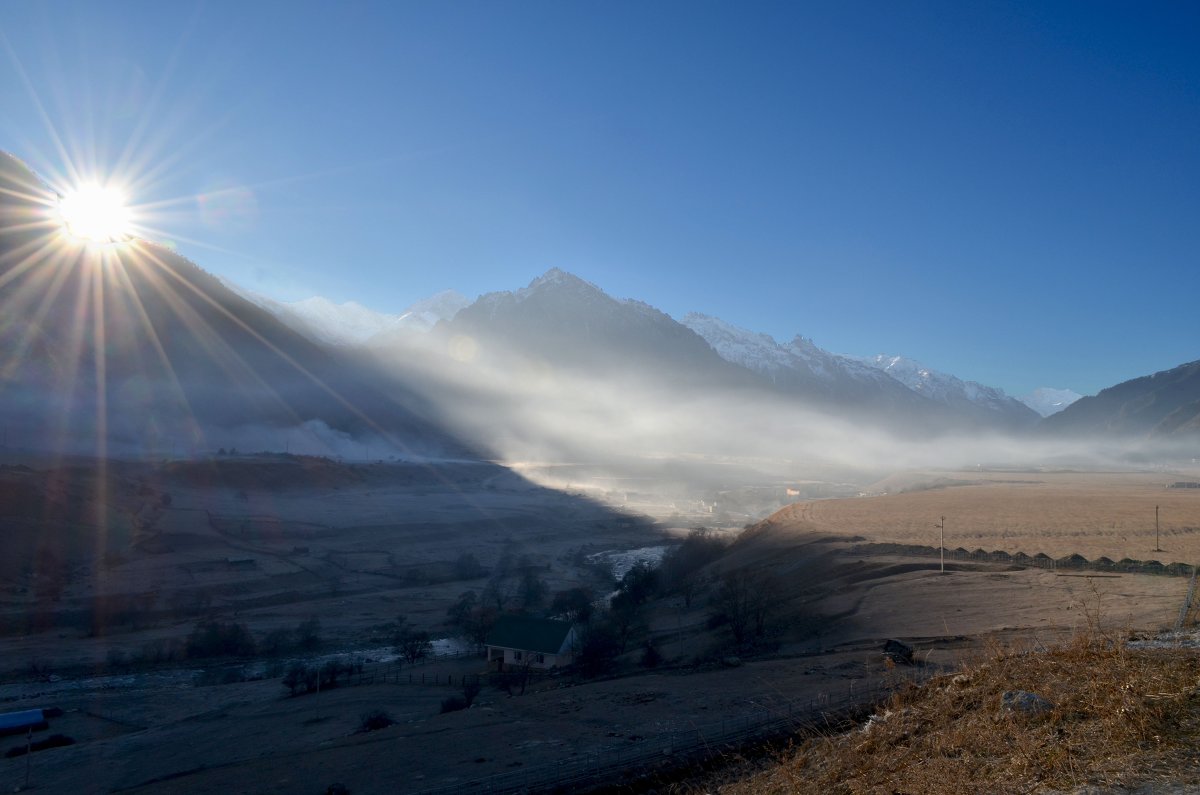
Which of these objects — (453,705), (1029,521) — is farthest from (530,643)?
(1029,521)

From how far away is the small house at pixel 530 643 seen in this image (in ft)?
90.8

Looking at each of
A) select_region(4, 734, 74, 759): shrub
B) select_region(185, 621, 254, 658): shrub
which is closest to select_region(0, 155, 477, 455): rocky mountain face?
select_region(185, 621, 254, 658): shrub

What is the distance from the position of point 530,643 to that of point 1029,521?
36563 millimetres

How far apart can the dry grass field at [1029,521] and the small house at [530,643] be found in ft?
77.6

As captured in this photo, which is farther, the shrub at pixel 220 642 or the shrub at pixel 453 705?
the shrub at pixel 220 642

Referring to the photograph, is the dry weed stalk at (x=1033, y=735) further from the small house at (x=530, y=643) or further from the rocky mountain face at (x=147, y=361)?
the rocky mountain face at (x=147, y=361)

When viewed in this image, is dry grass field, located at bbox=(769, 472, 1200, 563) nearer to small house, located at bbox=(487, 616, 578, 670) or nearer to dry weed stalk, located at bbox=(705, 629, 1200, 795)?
small house, located at bbox=(487, 616, 578, 670)

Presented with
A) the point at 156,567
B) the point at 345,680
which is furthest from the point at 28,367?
the point at 345,680

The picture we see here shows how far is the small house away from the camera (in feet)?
90.8

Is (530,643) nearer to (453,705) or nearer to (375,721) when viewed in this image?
(453,705)

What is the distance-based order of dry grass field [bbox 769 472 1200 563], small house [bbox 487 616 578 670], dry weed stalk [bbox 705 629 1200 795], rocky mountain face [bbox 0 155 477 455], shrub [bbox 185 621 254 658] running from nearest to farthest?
dry weed stalk [bbox 705 629 1200 795], small house [bbox 487 616 578 670], shrub [bbox 185 621 254 658], dry grass field [bbox 769 472 1200 563], rocky mountain face [bbox 0 155 477 455]

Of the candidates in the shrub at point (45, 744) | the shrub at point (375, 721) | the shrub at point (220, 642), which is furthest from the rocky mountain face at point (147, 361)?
the shrub at point (375, 721)

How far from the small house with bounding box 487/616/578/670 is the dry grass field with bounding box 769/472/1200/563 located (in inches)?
931

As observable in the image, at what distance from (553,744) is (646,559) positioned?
144 ft
